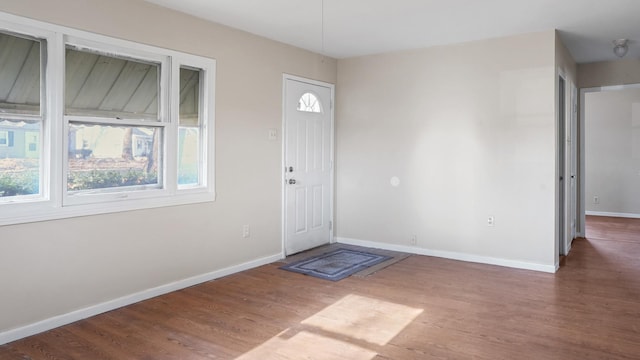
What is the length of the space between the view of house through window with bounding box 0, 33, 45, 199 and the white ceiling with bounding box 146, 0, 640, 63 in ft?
3.61

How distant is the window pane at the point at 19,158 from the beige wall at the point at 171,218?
0.88ft

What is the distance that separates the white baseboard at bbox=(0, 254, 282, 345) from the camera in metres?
2.90

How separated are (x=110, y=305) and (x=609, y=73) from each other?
6.67 meters

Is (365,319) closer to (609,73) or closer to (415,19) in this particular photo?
(415,19)

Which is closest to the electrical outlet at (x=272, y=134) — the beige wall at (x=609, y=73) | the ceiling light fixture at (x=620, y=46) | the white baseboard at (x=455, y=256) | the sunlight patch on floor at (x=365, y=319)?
the white baseboard at (x=455, y=256)

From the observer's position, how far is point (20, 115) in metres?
2.96

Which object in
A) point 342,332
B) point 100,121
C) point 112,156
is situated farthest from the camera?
point 112,156

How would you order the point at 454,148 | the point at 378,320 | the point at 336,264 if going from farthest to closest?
the point at 454,148 < the point at 336,264 < the point at 378,320

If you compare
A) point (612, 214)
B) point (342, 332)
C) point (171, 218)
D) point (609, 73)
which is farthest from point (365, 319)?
point (612, 214)

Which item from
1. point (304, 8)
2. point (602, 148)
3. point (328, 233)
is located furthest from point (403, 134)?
point (602, 148)

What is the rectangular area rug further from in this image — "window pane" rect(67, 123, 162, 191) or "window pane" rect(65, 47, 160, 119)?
"window pane" rect(65, 47, 160, 119)

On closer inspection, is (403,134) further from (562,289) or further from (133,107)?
(133,107)

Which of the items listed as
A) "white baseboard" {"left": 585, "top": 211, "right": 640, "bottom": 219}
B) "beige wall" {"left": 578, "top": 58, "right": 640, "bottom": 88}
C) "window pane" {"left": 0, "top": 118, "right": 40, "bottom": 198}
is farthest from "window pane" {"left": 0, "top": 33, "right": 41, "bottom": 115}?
"white baseboard" {"left": 585, "top": 211, "right": 640, "bottom": 219}

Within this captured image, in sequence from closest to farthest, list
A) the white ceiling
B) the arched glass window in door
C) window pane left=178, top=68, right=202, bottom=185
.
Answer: the white ceiling, window pane left=178, top=68, right=202, bottom=185, the arched glass window in door
